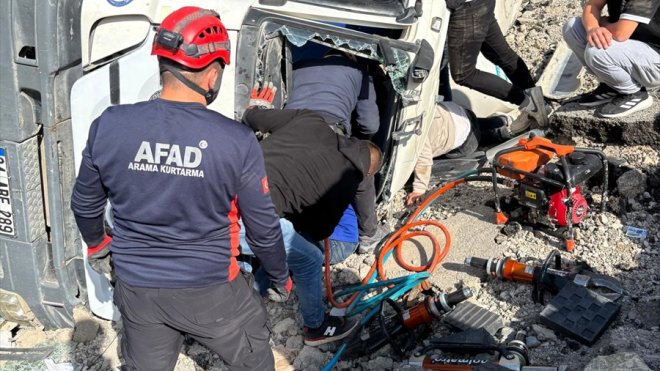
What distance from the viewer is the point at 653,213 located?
4910 mm

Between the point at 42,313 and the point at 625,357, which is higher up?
the point at 625,357

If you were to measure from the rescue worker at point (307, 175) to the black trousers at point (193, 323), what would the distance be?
517 millimetres

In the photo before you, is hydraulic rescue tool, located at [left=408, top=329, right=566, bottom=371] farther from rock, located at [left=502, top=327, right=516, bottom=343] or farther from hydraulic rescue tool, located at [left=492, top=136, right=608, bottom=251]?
hydraulic rescue tool, located at [left=492, top=136, right=608, bottom=251]

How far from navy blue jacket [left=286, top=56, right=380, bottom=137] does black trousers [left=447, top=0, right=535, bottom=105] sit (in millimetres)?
986

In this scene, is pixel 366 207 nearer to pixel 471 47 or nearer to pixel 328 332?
pixel 328 332

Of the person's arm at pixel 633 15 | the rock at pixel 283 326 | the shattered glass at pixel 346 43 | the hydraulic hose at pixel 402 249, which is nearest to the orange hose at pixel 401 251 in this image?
the hydraulic hose at pixel 402 249

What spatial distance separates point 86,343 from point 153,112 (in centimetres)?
230

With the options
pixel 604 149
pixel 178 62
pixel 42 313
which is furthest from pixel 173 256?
pixel 604 149

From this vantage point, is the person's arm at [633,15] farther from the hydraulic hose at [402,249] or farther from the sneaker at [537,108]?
the hydraulic hose at [402,249]

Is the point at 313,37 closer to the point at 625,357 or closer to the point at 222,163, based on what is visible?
the point at 222,163

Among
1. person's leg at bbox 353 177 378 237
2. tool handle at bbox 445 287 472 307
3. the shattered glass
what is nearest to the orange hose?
person's leg at bbox 353 177 378 237

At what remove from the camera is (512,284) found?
4539 mm

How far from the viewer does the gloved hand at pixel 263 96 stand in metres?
4.49

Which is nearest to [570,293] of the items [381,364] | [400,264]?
[381,364]
